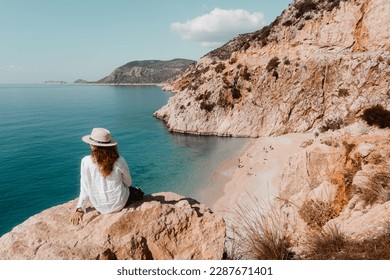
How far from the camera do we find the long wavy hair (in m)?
5.25

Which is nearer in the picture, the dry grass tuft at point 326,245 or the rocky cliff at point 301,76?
the dry grass tuft at point 326,245

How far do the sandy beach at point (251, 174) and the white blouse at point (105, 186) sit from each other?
39.1ft

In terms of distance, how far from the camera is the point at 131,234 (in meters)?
5.18

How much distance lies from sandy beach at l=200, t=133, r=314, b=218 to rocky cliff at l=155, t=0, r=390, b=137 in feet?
15.9

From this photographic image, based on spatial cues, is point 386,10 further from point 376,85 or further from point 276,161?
point 276,161

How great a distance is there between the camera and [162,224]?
17.7 ft

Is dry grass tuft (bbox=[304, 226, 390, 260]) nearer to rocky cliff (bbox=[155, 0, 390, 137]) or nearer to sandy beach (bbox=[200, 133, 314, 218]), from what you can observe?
sandy beach (bbox=[200, 133, 314, 218])

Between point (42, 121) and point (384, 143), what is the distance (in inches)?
2468

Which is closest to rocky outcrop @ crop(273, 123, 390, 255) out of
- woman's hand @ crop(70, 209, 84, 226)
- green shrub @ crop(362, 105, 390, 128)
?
green shrub @ crop(362, 105, 390, 128)

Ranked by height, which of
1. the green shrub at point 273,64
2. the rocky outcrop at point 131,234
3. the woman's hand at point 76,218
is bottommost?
the rocky outcrop at point 131,234

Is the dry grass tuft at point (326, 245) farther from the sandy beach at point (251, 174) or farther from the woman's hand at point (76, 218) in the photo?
the sandy beach at point (251, 174)

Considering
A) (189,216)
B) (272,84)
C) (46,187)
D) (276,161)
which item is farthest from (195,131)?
(189,216)

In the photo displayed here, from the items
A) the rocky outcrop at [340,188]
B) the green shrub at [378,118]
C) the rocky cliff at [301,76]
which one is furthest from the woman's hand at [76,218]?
the rocky cliff at [301,76]

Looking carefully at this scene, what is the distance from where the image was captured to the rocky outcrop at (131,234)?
4845 mm
